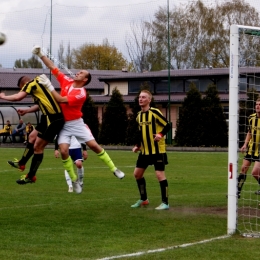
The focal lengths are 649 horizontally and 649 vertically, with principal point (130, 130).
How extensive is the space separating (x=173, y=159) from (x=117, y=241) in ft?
70.2

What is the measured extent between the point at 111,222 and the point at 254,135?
196 inches

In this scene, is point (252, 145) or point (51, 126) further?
point (252, 145)

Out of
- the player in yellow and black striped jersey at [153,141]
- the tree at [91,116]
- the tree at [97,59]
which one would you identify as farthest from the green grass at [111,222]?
the tree at [97,59]

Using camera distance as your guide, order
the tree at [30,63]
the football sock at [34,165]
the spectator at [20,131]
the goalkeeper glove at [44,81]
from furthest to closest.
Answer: the tree at [30,63] < the spectator at [20,131] < the football sock at [34,165] < the goalkeeper glove at [44,81]

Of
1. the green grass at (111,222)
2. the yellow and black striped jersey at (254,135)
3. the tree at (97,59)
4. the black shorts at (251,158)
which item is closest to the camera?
the green grass at (111,222)

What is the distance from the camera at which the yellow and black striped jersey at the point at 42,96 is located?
1253 centimetres

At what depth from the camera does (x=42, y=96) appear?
1259cm

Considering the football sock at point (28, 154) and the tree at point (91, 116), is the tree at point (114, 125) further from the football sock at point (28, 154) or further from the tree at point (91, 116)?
the football sock at point (28, 154)

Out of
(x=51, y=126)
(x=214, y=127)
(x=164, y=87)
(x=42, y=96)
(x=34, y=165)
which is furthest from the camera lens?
(x=164, y=87)

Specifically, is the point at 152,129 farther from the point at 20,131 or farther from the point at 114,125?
the point at 20,131

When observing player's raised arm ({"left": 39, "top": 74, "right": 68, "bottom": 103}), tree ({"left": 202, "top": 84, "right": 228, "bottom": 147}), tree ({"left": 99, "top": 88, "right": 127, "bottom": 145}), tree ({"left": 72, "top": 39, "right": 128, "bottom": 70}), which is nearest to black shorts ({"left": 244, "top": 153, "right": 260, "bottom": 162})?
player's raised arm ({"left": 39, "top": 74, "right": 68, "bottom": 103})

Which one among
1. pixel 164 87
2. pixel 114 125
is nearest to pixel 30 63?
pixel 164 87

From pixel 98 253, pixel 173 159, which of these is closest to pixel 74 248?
pixel 98 253

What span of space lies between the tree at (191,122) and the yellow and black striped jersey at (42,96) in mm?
30850
